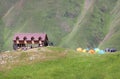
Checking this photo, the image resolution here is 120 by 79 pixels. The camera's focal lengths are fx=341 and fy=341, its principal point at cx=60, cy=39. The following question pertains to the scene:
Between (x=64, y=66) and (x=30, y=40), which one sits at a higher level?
(x=30, y=40)

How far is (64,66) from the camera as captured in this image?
8656 cm

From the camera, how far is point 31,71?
84812mm

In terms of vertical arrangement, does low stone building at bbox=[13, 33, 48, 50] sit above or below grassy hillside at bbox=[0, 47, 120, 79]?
above

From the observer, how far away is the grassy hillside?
3223 inches

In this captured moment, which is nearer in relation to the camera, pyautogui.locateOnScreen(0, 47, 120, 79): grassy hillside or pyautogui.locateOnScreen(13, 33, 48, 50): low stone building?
Answer: pyautogui.locateOnScreen(0, 47, 120, 79): grassy hillside

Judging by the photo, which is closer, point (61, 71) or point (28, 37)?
point (61, 71)

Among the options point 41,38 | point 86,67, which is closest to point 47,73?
point 86,67

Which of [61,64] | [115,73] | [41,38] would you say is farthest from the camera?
Result: [41,38]

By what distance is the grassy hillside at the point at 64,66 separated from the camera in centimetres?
8188

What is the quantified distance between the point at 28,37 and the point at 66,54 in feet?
92.0

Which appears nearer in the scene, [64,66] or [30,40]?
[64,66]

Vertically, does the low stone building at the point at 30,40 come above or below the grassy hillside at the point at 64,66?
above

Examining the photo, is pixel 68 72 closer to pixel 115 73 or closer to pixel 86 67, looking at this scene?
pixel 86 67

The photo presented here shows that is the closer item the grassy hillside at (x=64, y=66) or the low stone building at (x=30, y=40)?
the grassy hillside at (x=64, y=66)
